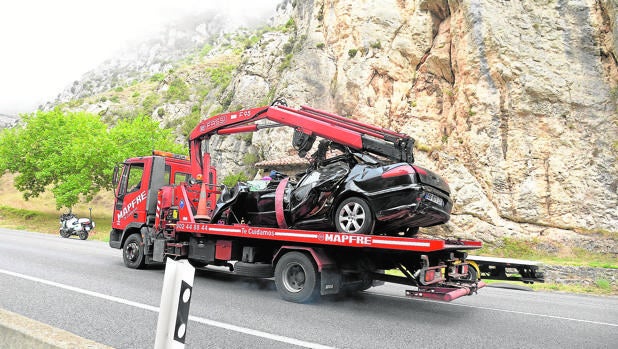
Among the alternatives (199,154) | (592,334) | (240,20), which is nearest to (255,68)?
(199,154)

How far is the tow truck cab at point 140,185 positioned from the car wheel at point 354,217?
15.9 ft

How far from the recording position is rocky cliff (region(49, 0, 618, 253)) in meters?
21.3

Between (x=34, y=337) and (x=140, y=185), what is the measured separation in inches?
338

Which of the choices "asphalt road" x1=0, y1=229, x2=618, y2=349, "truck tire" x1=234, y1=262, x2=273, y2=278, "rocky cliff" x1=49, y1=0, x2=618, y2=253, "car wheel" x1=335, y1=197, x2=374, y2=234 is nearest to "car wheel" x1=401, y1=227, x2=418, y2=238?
"asphalt road" x1=0, y1=229, x2=618, y2=349

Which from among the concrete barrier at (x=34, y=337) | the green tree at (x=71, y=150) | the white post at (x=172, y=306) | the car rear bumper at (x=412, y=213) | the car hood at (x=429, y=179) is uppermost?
the green tree at (x=71, y=150)

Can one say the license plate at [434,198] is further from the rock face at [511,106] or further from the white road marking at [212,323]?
the rock face at [511,106]

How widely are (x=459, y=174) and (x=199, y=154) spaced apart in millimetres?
17098

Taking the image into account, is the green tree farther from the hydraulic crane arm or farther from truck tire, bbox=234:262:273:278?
truck tire, bbox=234:262:273:278

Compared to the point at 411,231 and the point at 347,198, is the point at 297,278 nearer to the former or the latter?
the point at 347,198

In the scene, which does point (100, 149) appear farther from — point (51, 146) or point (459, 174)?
point (459, 174)

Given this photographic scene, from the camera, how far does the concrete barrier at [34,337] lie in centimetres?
227

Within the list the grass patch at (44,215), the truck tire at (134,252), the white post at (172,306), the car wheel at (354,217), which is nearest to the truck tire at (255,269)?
the car wheel at (354,217)

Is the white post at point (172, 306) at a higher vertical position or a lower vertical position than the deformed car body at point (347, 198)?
lower

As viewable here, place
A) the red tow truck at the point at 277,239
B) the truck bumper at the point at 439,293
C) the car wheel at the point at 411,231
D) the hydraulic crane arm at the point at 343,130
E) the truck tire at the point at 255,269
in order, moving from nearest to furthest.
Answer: the truck bumper at the point at 439,293 < the red tow truck at the point at 277,239 < the truck tire at the point at 255,269 < the hydraulic crane arm at the point at 343,130 < the car wheel at the point at 411,231
